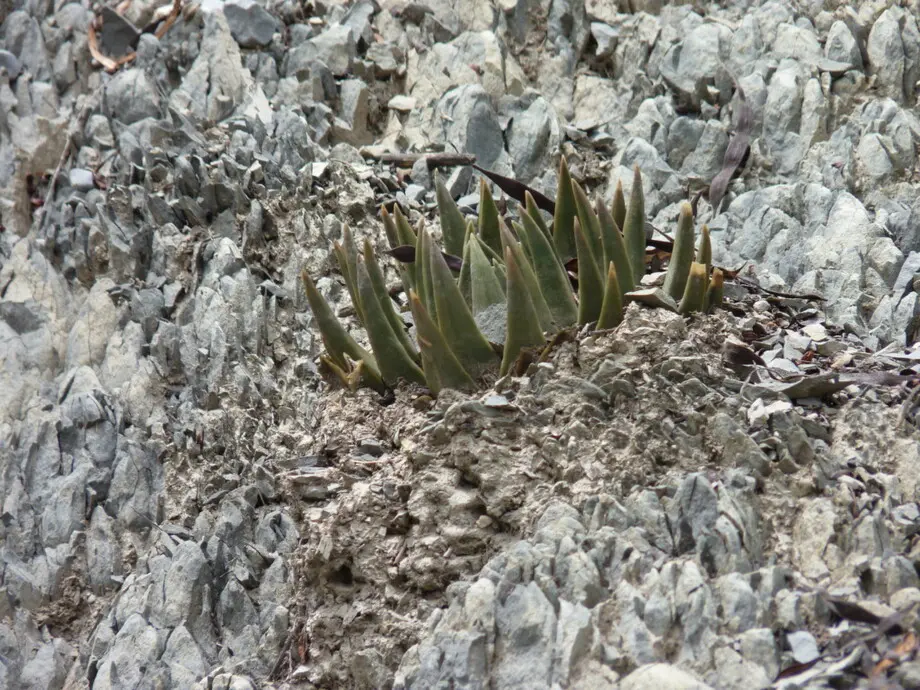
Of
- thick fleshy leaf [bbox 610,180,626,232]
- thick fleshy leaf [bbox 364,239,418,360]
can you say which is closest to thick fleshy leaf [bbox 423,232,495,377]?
thick fleshy leaf [bbox 364,239,418,360]

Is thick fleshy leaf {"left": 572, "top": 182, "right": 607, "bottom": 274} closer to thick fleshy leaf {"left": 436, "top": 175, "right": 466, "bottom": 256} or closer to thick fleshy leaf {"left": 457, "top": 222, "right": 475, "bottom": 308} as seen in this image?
thick fleshy leaf {"left": 457, "top": 222, "right": 475, "bottom": 308}

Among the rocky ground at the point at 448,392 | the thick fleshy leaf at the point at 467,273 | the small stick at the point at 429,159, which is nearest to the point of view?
the rocky ground at the point at 448,392

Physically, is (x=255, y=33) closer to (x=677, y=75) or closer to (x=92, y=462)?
(x=677, y=75)

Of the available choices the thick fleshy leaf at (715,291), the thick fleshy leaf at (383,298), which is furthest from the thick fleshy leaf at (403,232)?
the thick fleshy leaf at (715,291)

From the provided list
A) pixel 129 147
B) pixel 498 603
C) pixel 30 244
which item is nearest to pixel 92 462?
pixel 30 244

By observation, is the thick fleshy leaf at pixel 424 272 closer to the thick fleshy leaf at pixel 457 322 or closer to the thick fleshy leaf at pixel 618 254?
the thick fleshy leaf at pixel 457 322

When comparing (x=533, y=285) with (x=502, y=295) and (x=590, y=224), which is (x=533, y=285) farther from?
(x=590, y=224)
